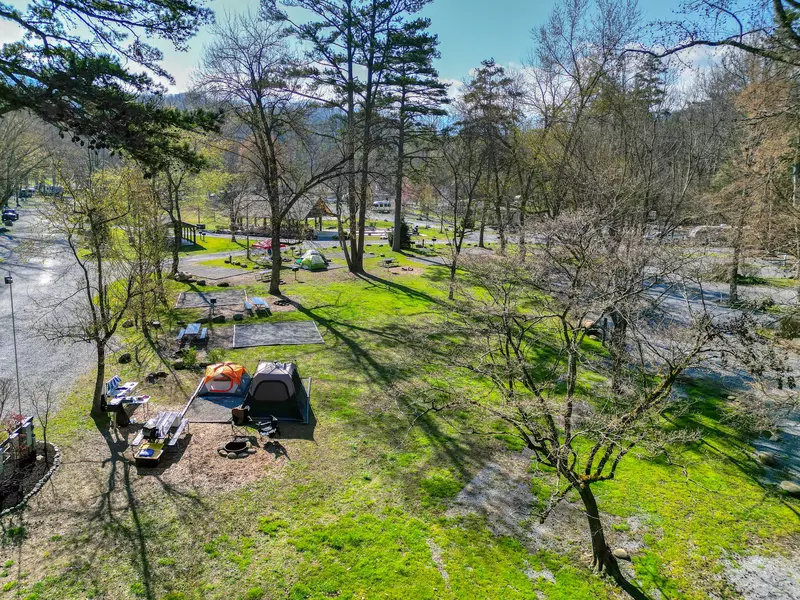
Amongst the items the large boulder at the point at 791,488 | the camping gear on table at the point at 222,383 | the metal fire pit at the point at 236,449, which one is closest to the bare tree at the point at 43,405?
the camping gear on table at the point at 222,383

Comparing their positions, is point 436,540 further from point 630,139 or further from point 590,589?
point 630,139

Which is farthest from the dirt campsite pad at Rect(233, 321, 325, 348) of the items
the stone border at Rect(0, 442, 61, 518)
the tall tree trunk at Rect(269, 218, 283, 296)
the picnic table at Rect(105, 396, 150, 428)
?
the stone border at Rect(0, 442, 61, 518)

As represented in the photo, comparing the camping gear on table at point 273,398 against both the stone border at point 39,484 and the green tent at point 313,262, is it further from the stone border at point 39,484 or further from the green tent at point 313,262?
the green tent at point 313,262

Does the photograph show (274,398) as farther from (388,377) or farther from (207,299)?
(207,299)

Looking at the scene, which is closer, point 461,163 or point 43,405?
point 43,405

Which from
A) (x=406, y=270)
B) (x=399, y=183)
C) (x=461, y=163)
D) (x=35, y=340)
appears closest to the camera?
(x=35, y=340)

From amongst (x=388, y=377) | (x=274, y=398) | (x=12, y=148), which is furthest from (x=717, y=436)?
(x=12, y=148)
